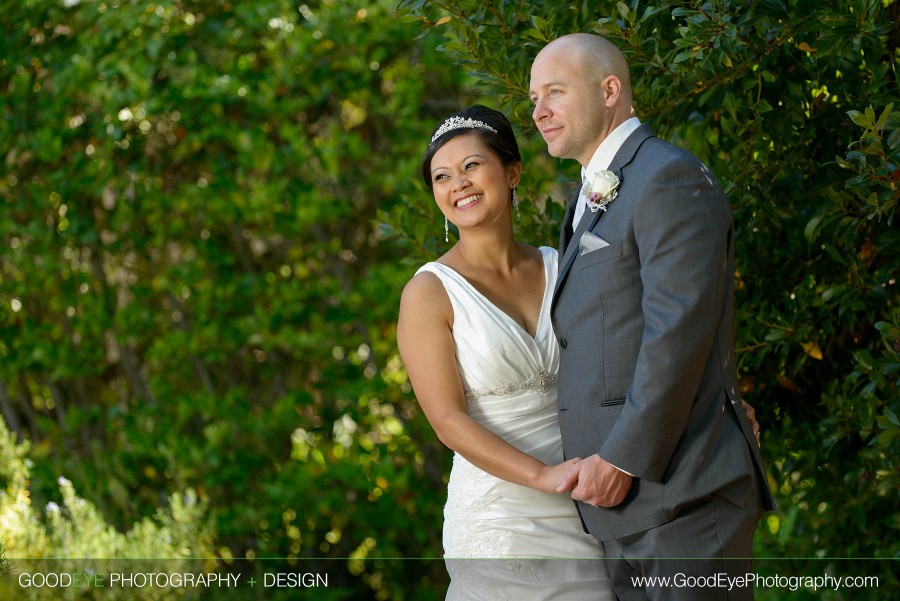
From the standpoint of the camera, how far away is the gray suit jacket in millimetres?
2287

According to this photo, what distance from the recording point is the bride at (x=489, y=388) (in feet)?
8.93

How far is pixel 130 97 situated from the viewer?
15.8 ft

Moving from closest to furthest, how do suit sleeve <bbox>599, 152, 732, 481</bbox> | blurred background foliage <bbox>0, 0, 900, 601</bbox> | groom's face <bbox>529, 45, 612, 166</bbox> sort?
suit sleeve <bbox>599, 152, 732, 481</bbox>
groom's face <bbox>529, 45, 612, 166</bbox>
blurred background foliage <bbox>0, 0, 900, 601</bbox>

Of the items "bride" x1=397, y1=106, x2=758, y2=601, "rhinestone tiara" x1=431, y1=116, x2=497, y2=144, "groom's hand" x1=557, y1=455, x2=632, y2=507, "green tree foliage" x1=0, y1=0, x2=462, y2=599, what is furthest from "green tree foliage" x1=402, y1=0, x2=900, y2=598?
"green tree foliage" x1=0, y1=0, x2=462, y2=599

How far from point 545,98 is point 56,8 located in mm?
3441

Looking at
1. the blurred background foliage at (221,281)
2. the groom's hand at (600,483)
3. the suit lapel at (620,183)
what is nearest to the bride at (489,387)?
the groom's hand at (600,483)

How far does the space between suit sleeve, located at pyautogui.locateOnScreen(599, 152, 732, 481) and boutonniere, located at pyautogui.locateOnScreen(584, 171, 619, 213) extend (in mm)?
129

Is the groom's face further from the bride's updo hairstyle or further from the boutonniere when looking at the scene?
the bride's updo hairstyle

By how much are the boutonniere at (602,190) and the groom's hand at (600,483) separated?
610 millimetres

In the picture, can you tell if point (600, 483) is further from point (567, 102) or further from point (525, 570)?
point (567, 102)

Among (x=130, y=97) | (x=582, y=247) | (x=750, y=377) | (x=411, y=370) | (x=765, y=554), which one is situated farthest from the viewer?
(x=130, y=97)

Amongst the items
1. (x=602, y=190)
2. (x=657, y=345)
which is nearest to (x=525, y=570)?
(x=657, y=345)

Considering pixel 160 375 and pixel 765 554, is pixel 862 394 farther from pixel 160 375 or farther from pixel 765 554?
pixel 160 375

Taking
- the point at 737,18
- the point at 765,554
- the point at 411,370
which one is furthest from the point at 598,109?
the point at 765,554
